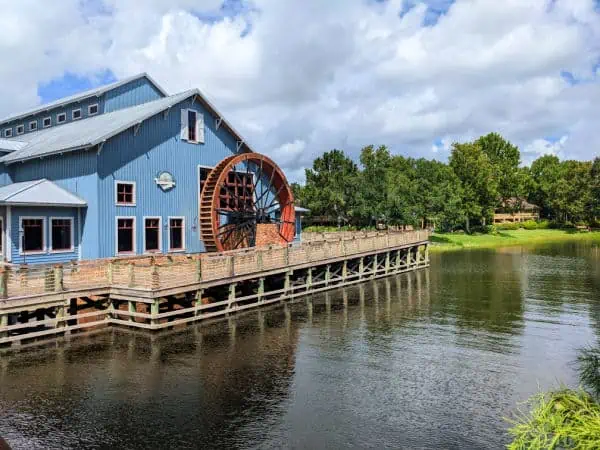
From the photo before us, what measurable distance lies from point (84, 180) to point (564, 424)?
71.4ft

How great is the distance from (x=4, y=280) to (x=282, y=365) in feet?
25.6

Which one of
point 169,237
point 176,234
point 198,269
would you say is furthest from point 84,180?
point 198,269

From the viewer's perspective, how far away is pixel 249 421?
10.5 meters

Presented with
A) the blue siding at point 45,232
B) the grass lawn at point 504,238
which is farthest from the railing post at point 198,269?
the grass lawn at point 504,238

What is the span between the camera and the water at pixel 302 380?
9914mm

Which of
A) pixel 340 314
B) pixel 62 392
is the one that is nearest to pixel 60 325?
pixel 62 392

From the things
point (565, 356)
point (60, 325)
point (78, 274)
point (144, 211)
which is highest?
point (144, 211)

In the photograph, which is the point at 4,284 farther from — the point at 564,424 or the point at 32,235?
the point at 564,424

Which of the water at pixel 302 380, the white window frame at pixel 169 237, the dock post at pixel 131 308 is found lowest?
the water at pixel 302 380

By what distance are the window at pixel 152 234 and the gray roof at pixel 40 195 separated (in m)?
3.02

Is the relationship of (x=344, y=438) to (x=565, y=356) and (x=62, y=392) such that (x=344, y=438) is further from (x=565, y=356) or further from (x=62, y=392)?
(x=565, y=356)

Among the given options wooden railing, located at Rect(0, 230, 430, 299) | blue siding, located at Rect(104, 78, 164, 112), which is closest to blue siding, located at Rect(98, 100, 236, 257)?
wooden railing, located at Rect(0, 230, 430, 299)

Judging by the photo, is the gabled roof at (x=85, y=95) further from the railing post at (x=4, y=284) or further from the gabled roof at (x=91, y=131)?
the railing post at (x=4, y=284)

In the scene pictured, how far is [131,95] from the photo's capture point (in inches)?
1242
